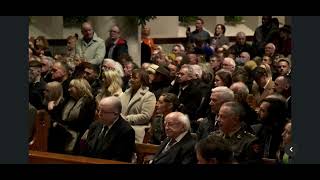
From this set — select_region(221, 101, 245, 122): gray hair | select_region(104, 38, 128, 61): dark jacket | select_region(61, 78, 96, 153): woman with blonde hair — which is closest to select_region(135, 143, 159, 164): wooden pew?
select_region(221, 101, 245, 122): gray hair

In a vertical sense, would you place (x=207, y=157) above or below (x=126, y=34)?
below

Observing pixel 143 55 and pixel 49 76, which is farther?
pixel 143 55

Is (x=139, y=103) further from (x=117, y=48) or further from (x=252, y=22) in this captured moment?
(x=252, y=22)

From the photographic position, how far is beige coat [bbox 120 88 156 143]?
22.6ft

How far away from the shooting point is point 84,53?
369 inches

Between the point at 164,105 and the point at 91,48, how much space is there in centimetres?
328

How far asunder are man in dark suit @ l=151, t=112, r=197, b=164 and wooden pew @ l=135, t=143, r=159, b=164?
25cm

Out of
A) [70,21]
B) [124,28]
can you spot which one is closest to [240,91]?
[124,28]

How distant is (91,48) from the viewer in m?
9.36

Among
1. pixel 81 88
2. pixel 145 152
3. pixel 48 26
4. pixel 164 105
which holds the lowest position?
pixel 145 152

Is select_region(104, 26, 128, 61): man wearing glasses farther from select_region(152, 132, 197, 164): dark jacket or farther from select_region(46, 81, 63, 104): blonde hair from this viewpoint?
select_region(152, 132, 197, 164): dark jacket
